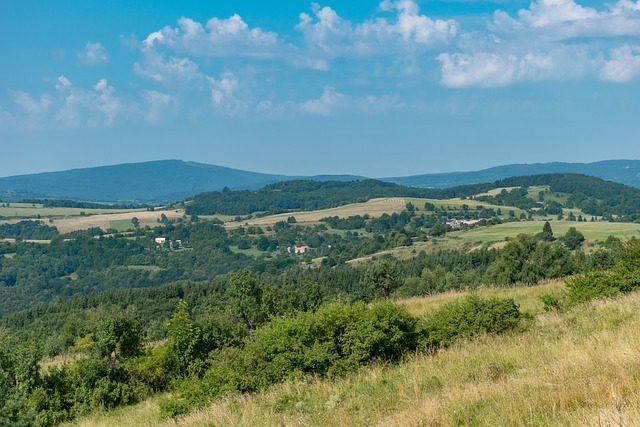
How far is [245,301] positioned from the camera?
23672mm

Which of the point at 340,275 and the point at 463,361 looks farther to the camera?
the point at 340,275

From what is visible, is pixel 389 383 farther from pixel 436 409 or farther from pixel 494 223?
pixel 494 223

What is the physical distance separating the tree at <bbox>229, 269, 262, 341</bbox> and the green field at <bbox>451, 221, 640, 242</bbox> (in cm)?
9755

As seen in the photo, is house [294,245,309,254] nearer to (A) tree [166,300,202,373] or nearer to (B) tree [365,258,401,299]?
(B) tree [365,258,401,299]

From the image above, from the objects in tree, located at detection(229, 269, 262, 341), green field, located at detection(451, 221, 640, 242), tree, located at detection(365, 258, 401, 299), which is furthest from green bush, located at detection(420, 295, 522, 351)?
green field, located at detection(451, 221, 640, 242)

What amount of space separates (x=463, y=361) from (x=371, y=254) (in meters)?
138

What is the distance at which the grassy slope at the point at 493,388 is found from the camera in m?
6.75

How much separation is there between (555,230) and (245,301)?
118687mm

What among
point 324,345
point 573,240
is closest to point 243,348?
point 324,345

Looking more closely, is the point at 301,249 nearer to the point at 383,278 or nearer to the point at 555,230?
the point at 555,230

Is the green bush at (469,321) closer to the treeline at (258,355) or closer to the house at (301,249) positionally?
the treeline at (258,355)

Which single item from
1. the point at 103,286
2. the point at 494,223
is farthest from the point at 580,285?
the point at 103,286

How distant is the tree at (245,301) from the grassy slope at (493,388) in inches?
387

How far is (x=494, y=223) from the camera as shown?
542ft
